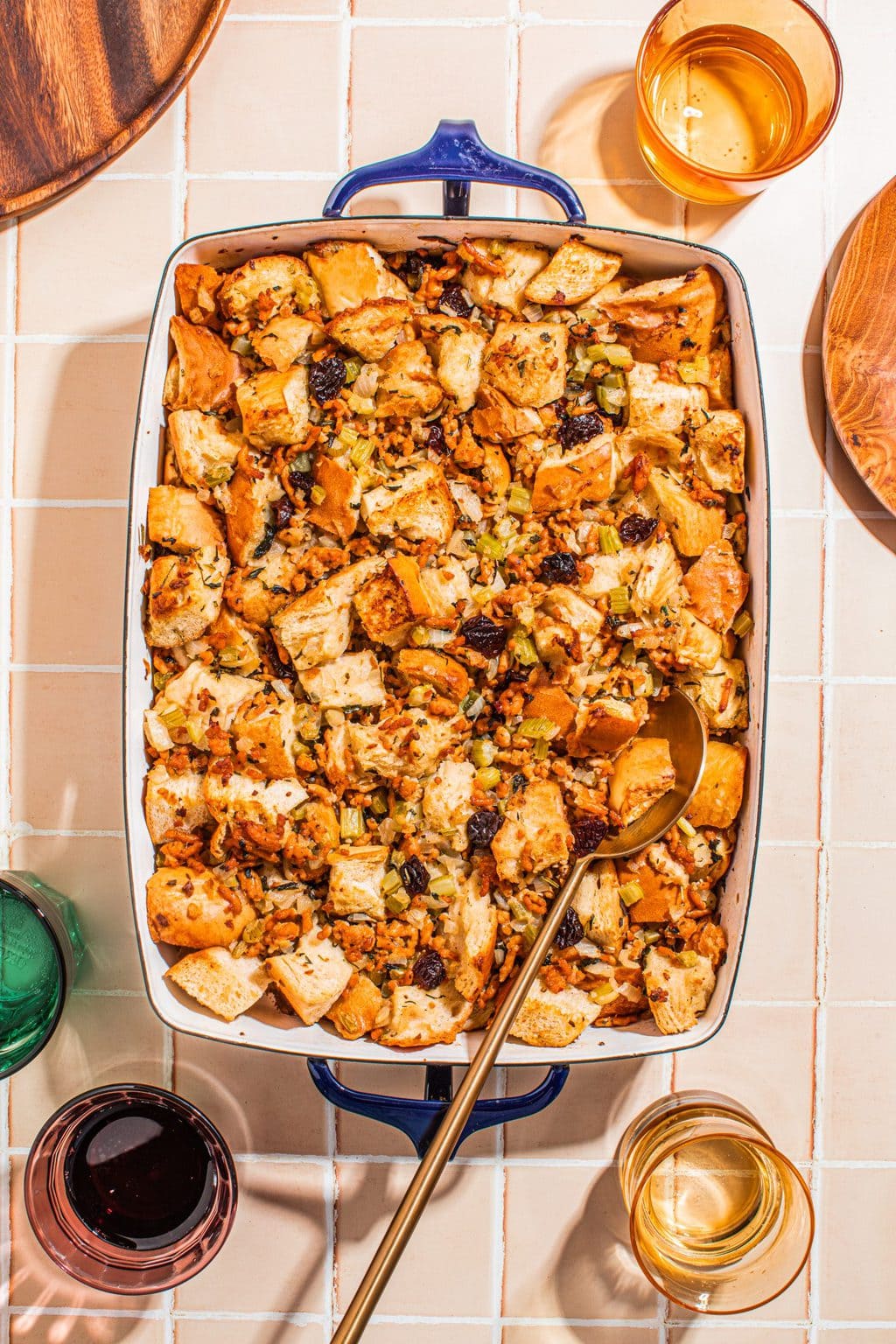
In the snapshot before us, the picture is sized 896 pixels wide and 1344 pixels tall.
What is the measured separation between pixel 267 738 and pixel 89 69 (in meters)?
0.93

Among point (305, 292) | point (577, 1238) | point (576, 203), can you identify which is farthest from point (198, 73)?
point (577, 1238)

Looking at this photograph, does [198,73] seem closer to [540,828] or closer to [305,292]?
[305,292]

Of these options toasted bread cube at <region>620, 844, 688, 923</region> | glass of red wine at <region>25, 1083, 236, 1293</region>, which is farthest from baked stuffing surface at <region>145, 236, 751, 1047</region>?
glass of red wine at <region>25, 1083, 236, 1293</region>

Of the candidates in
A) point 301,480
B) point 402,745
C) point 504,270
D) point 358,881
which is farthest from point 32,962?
point 504,270

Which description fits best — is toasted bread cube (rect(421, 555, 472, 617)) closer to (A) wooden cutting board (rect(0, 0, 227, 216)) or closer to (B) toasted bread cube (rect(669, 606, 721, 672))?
(B) toasted bread cube (rect(669, 606, 721, 672))

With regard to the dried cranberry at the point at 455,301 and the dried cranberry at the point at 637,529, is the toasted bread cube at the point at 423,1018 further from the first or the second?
the dried cranberry at the point at 455,301

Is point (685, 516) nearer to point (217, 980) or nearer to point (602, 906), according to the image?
point (602, 906)

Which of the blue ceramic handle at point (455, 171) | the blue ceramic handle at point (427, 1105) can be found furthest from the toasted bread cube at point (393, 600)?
the blue ceramic handle at point (427, 1105)

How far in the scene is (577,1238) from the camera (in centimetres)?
140

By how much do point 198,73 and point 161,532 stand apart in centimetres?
71

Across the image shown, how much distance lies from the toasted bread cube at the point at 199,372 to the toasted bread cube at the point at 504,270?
295 mm

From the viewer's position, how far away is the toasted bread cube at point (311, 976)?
110 centimetres

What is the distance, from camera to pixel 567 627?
1090 millimetres

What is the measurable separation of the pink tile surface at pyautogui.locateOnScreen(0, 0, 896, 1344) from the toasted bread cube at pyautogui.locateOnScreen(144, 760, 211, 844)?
276mm
